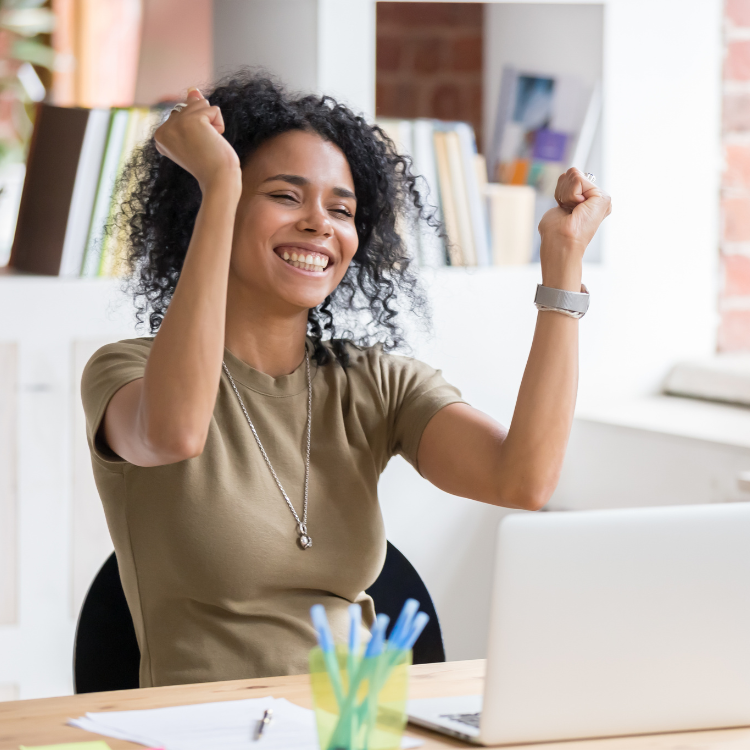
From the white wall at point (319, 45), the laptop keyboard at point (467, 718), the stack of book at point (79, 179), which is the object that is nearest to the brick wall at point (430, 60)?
the white wall at point (319, 45)

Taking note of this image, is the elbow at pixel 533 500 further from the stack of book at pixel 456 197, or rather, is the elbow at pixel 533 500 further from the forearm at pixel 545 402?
the stack of book at pixel 456 197

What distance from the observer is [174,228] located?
1.61 metres

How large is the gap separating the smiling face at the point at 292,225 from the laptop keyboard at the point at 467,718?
596mm

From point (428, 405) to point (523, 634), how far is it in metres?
0.61

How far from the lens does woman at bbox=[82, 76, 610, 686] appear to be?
1262mm

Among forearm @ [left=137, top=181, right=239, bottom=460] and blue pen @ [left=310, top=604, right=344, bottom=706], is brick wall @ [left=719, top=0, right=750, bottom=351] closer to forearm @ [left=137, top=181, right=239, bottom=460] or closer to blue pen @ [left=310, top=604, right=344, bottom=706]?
forearm @ [left=137, top=181, right=239, bottom=460]

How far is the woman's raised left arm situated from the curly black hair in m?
0.28

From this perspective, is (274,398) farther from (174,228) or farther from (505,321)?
(505,321)

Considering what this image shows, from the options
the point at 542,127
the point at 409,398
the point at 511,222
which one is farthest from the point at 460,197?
the point at 409,398

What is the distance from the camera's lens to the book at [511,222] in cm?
249

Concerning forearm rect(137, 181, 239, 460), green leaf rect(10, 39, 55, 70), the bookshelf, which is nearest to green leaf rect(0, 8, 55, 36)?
green leaf rect(10, 39, 55, 70)

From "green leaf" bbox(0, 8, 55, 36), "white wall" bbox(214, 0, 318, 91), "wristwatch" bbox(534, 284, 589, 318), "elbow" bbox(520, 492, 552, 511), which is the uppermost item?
"green leaf" bbox(0, 8, 55, 36)

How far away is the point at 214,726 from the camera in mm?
1040

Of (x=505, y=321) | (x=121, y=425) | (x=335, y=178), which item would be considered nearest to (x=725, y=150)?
(x=505, y=321)
